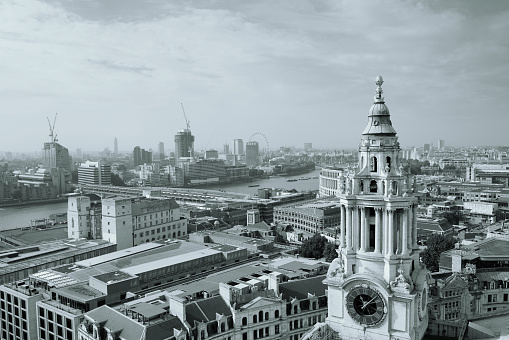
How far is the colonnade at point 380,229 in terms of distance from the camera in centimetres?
1502

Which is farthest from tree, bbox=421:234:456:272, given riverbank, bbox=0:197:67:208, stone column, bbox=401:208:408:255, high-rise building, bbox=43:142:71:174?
high-rise building, bbox=43:142:71:174

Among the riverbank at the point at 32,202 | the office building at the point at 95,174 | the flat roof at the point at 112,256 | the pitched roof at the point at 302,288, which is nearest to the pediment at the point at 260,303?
the pitched roof at the point at 302,288

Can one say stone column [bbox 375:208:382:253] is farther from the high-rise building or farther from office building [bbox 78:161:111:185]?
the high-rise building

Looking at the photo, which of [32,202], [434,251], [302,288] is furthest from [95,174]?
[302,288]

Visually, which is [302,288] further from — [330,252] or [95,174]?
[95,174]

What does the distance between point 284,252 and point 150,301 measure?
17.1 metres

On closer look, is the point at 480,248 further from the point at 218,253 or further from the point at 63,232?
the point at 63,232

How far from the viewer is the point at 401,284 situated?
1459 centimetres

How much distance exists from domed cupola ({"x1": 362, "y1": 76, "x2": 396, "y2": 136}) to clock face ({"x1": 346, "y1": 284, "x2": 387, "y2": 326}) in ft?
17.0

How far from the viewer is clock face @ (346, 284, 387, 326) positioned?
1502 centimetres

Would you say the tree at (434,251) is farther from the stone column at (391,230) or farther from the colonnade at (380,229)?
the stone column at (391,230)

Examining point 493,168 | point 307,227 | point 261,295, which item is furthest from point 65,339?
point 493,168

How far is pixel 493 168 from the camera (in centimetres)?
12794

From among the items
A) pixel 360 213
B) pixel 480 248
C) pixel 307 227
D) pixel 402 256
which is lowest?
pixel 307 227
